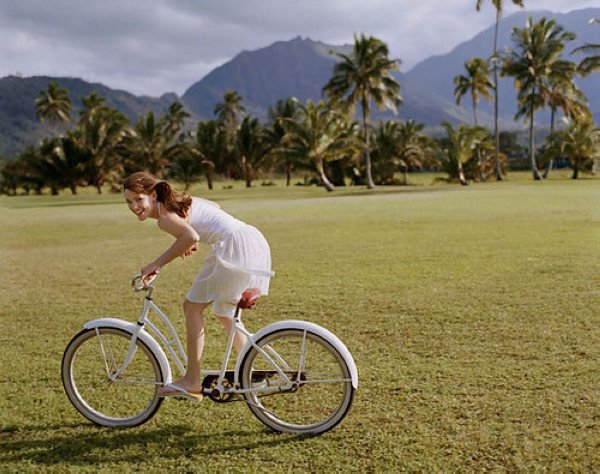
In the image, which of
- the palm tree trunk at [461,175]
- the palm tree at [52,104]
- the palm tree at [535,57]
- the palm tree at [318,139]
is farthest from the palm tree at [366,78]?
the palm tree at [52,104]

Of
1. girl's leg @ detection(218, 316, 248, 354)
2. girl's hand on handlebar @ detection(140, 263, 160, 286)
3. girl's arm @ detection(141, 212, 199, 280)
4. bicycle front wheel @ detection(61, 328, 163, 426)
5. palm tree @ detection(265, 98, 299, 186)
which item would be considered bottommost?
bicycle front wheel @ detection(61, 328, 163, 426)

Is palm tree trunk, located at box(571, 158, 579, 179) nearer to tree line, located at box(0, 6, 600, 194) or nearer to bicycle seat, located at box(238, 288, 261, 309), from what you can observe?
tree line, located at box(0, 6, 600, 194)

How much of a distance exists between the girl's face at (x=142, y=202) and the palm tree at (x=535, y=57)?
176ft

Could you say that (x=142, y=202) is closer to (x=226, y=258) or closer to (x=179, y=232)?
(x=179, y=232)

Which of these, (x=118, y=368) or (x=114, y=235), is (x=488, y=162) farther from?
(x=118, y=368)

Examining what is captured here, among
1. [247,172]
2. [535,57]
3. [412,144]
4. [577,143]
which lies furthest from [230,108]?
[577,143]

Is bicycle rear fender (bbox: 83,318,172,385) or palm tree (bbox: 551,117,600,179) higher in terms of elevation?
palm tree (bbox: 551,117,600,179)

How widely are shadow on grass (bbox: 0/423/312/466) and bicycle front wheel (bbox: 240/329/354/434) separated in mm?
159

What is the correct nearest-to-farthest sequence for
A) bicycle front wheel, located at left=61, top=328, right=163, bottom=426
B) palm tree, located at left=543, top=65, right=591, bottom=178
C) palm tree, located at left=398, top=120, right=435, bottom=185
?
bicycle front wheel, located at left=61, top=328, right=163, bottom=426 < palm tree, located at left=543, top=65, right=591, bottom=178 < palm tree, located at left=398, top=120, right=435, bottom=185

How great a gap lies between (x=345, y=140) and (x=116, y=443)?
4437cm

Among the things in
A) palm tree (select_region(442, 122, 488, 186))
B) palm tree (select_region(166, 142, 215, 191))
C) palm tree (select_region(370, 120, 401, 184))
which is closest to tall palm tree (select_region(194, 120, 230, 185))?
palm tree (select_region(166, 142, 215, 191))

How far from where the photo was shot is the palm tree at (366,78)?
47.3 metres

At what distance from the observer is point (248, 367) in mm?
4121

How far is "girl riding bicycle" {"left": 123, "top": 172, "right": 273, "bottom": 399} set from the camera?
150 inches
